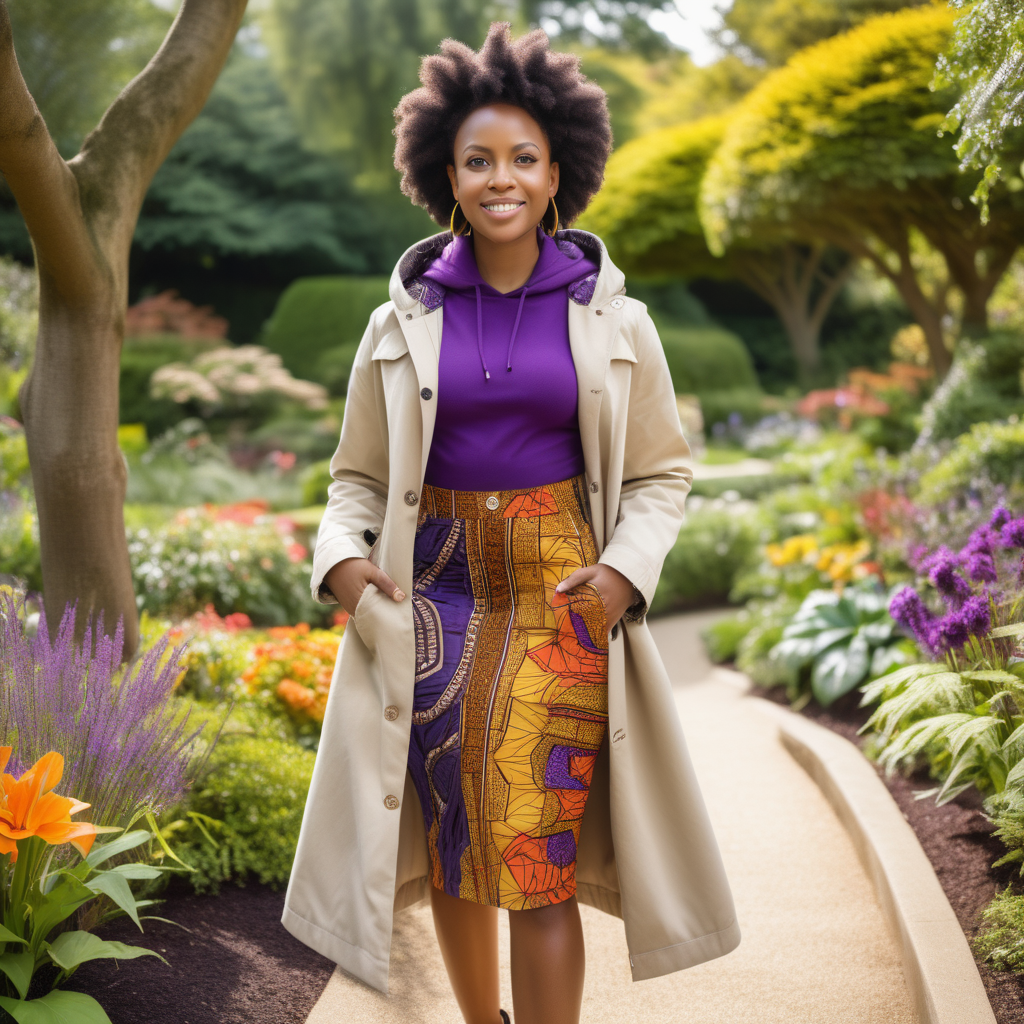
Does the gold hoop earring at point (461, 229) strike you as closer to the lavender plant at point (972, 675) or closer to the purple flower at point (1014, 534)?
the lavender plant at point (972, 675)

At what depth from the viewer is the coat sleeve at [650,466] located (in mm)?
1943

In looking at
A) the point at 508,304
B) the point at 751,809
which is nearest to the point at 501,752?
the point at 508,304

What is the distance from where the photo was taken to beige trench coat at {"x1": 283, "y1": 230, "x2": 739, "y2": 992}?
1916mm

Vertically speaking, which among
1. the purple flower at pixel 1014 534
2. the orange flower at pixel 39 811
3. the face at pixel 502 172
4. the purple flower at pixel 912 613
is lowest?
the orange flower at pixel 39 811

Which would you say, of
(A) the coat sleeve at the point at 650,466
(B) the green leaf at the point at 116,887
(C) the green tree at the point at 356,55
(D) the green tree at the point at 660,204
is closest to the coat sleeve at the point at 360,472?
(A) the coat sleeve at the point at 650,466

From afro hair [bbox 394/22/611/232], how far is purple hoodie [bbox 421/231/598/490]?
0.28 meters

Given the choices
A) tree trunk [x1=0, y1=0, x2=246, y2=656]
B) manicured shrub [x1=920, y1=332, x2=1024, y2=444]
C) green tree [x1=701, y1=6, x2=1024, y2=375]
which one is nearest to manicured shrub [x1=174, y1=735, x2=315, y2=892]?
tree trunk [x1=0, y1=0, x2=246, y2=656]

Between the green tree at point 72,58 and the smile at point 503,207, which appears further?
the green tree at point 72,58

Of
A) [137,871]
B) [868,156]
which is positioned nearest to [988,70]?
[137,871]

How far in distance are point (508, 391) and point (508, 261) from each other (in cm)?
32

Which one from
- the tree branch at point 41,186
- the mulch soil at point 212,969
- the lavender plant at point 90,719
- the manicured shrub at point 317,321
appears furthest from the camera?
the manicured shrub at point 317,321

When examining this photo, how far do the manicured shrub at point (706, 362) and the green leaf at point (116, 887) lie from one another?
16.4 meters

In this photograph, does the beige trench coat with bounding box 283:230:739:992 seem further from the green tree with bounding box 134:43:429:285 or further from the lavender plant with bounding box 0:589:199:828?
the green tree with bounding box 134:43:429:285

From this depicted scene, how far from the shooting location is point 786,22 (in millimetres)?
19156
